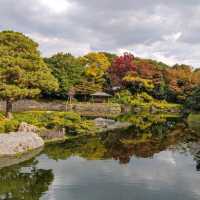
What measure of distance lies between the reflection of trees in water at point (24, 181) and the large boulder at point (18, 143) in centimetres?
207

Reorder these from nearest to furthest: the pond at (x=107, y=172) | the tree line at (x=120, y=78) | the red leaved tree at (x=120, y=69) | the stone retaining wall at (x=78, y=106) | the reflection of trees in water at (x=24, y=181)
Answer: the reflection of trees in water at (x=24, y=181) → the pond at (x=107, y=172) → the stone retaining wall at (x=78, y=106) → the tree line at (x=120, y=78) → the red leaved tree at (x=120, y=69)

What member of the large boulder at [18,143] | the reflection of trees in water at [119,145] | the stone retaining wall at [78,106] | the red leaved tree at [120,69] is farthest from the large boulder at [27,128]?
the red leaved tree at [120,69]

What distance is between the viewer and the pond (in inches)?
542

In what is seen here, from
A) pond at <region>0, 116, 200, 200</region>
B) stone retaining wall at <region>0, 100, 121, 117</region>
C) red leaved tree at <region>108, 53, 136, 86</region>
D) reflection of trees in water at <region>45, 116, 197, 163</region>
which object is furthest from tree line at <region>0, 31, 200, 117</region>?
pond at <region>0, 116, 200, 200</region>

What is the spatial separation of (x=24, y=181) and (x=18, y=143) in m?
5.76

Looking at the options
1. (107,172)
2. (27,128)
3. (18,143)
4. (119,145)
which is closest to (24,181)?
(107,172)

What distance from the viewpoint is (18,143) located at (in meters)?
20.6

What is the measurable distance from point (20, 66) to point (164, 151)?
50.5 feet

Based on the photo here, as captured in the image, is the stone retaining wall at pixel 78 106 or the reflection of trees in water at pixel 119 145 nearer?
the reflection of trees in water at pixel 119 145

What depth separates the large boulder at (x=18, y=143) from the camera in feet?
64.5

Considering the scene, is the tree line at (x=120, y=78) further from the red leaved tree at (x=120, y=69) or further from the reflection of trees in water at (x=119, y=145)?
the reflection of trees in water at (x=119, y=145)

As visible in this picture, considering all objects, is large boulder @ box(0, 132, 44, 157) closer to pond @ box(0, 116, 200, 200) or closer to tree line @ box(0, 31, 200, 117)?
pond @ box(0, 116, 200, 200)

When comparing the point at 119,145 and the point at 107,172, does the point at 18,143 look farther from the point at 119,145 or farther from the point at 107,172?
the point at 119,145

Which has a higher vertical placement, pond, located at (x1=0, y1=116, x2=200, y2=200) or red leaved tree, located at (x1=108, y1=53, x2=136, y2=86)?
red leaved tree, located at (x1=108, y1=53, x2=136, y2=86)
